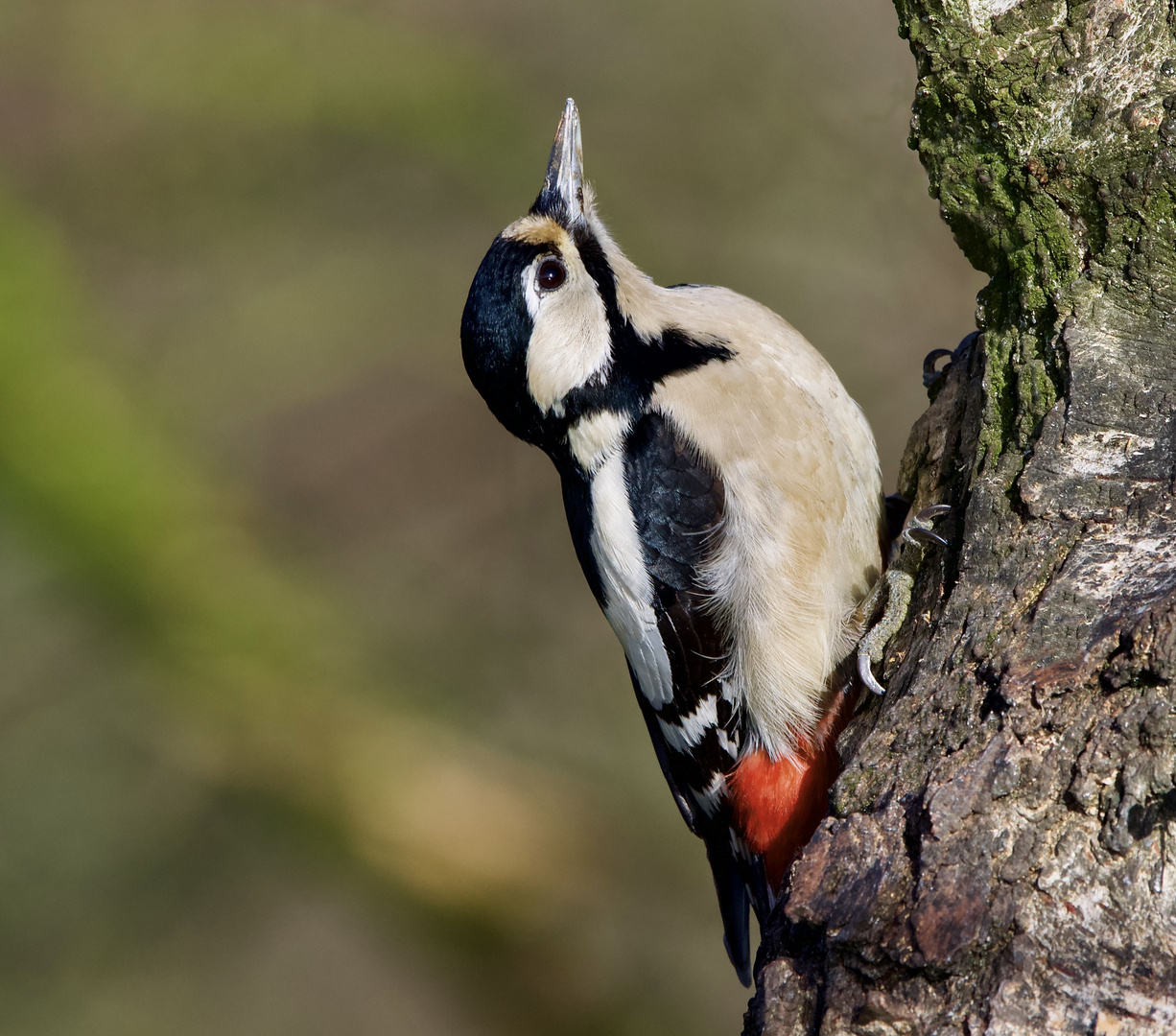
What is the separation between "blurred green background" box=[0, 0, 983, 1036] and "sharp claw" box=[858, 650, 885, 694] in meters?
2.32

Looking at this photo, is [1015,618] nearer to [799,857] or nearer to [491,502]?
[799,857]

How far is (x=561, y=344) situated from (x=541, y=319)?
0.22 feet

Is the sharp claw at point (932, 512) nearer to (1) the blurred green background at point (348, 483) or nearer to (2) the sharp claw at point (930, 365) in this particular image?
(2) the sharp claw at point (930, 365)

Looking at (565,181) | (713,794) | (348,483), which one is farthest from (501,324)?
(348,483)

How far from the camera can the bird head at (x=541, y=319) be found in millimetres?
2217

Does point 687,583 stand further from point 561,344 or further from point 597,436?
point 561,344

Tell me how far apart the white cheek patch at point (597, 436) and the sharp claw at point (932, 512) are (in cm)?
63

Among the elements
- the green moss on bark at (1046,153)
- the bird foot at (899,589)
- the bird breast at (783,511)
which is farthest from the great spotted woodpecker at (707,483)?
the green moss on bark at (1046,153)

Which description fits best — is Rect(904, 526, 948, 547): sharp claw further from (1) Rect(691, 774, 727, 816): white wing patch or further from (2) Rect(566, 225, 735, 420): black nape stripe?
(1) Rect(691, 774, 727, 816): white wing patch

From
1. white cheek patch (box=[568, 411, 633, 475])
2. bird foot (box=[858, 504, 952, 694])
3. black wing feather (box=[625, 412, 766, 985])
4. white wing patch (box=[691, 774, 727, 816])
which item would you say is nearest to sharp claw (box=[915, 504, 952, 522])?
bird foot (box=[858, 504, 952, 694])

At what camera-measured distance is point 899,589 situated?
1.96 meters

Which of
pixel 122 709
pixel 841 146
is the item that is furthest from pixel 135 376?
pixel 841 146

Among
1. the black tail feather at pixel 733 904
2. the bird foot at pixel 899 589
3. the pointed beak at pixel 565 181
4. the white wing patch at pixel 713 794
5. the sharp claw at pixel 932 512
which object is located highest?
the pointed beak at pixel 565 181

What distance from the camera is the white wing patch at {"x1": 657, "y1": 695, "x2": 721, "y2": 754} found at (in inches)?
92.2
